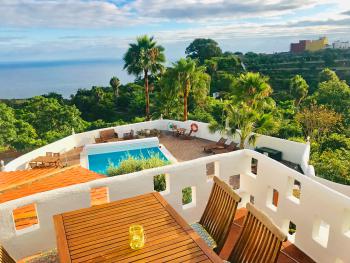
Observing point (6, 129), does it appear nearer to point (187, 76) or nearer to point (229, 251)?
point (187, 76)

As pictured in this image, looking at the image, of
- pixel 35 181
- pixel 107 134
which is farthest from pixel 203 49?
pixel 35 181

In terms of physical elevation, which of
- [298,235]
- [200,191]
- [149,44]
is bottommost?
[298,235]

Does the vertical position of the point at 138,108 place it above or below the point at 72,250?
below

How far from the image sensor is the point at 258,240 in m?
3.77

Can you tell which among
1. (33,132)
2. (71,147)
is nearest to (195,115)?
(71,147)

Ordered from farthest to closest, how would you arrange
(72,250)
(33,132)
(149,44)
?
1. (33,132)
2. (149,44)
3. (72,250)

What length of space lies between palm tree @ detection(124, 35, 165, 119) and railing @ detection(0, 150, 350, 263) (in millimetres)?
16123

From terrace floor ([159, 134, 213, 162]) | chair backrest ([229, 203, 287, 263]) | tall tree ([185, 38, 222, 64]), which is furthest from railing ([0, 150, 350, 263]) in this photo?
tall tree ([185, 38, 222, 64])

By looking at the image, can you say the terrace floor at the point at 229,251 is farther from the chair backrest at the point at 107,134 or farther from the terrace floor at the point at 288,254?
the chair backrest at the point at 107,134

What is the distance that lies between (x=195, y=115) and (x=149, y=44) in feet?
21.0

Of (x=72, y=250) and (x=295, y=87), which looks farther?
(x=295, y=87)

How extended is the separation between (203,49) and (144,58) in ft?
164

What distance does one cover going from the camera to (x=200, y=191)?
645cm

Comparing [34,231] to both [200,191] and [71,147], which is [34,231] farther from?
[71,147]
